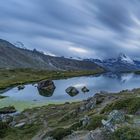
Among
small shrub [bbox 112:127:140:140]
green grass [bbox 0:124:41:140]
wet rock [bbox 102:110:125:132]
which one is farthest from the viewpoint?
green grass [bbox 0:124:41:140]

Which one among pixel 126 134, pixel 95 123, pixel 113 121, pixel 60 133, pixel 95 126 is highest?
pixel 113 121

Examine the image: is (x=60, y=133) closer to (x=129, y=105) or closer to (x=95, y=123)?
(x=95, y=123)

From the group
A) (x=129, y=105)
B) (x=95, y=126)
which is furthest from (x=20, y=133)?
(x=95, y=126)

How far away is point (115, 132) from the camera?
23.5m

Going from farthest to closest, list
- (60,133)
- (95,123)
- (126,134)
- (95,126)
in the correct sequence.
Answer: (60,133), (95,123), (95,126), (126,134)

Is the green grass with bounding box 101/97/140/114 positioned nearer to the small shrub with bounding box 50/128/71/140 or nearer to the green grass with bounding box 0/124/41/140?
the small shrub with bounding box 50/128/71/140

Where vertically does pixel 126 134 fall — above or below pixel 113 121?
below

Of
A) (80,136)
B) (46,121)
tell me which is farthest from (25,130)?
(80,136)

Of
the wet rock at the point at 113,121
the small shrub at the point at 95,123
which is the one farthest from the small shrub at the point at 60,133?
the wet rock at the point at 113,121

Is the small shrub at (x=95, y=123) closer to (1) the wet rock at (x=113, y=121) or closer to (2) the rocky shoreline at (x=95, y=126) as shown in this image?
(2) the rocky shoreline at (x=95, y=126)

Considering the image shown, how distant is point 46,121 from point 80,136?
23.5m

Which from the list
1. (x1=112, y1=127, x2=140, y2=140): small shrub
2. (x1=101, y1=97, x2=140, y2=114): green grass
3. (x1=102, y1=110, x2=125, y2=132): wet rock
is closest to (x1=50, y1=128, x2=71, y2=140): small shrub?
(x1=102, y1=110, x2=125, y2=132): wet rock

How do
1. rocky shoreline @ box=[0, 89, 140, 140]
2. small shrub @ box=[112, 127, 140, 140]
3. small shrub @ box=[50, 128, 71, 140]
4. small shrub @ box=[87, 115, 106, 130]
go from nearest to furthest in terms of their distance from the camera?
1. small shrub @ box=[112, 127, 140, 140]
2. rocky shoreline @ box=[0, 89, 140, 140]
3. small shrub @ box=[87, 115, 106, 130]
4. small shrub @ box=[50, 128, 71, 140]

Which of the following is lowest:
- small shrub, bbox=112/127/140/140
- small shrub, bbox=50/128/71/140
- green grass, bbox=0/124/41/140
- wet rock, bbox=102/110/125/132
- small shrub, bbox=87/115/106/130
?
green grass, bbox=0/124/41/140
